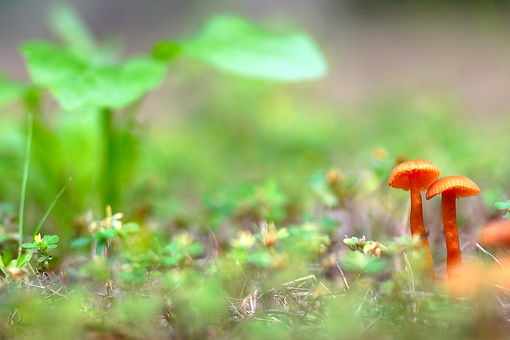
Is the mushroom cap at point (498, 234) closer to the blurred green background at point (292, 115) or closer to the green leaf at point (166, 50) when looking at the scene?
the blurred green background at point (292, 115)

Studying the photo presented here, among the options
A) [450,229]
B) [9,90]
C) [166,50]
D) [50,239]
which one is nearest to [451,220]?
[450,229]

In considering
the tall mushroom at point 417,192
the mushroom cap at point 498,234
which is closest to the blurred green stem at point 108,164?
the tall mushroom at point 417,192

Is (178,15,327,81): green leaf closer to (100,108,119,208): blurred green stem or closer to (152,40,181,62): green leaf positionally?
(152,40,181,62): green leaf

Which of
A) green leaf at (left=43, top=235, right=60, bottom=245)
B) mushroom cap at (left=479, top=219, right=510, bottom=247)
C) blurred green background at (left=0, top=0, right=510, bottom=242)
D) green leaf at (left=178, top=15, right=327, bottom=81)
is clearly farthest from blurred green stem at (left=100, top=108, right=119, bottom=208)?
mushroom cap at (left=479, top=219, right=510, bottom=247)

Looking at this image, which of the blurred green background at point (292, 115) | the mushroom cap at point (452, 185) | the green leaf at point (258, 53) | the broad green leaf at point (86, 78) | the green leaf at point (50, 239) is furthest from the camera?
the blurred green background at point (292, 115)

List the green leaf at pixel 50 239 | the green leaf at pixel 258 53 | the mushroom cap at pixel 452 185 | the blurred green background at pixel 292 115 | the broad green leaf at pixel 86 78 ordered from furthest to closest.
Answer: the blurred green background at pixel 292 115
the green leaf at pixel 258 53
the broad green leaf at pixel 86 78
the green leaf at pixel 50 239
the mushroom cap at pixel 452 185

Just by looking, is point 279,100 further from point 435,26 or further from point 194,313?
point 435,26
